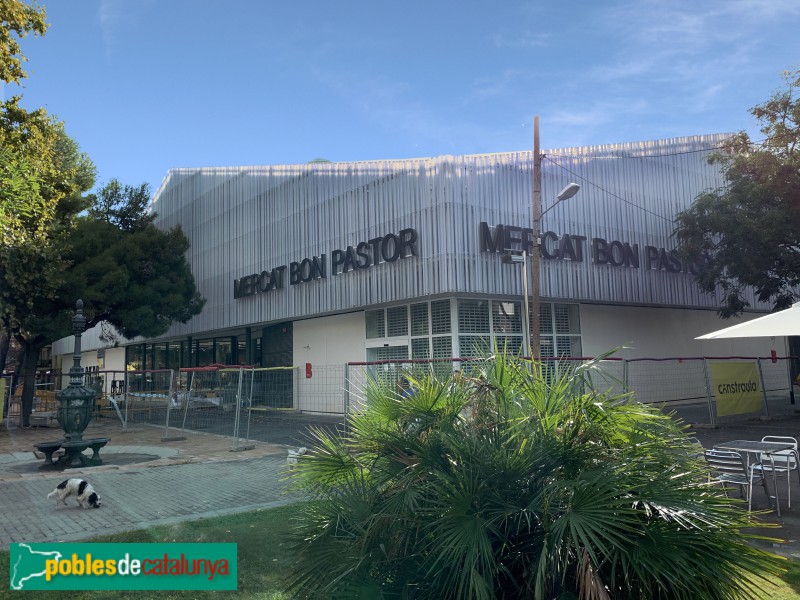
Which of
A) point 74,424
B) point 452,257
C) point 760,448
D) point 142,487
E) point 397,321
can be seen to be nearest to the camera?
point 760,448

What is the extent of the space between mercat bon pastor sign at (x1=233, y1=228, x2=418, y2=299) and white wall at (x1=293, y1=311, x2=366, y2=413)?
186 centimetres

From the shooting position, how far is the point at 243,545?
5.70 meters

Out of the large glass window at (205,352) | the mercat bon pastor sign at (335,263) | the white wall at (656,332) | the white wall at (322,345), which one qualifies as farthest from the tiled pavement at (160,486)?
the large glass window at (205,352)

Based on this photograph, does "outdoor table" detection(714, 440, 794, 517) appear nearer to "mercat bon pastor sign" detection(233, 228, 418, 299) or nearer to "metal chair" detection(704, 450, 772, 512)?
"metal chair" detection(704, 450, 772, 512)

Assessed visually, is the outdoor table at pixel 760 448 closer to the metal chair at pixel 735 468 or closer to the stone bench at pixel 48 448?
the metal chair at pixel 735 468

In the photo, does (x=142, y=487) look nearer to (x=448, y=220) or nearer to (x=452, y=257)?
(x=452, y=257)

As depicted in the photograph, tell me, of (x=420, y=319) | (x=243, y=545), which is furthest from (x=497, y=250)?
(x=243, y=545)

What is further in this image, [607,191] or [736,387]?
[607,191]

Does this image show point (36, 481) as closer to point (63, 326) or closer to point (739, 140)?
point (63, 326)

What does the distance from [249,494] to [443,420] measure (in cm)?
581

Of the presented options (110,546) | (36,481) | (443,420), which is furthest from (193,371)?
(443,420)

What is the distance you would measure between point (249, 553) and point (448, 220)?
11666 millimetres

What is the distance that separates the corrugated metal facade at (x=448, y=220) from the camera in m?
16.3

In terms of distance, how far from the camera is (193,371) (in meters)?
16.0
